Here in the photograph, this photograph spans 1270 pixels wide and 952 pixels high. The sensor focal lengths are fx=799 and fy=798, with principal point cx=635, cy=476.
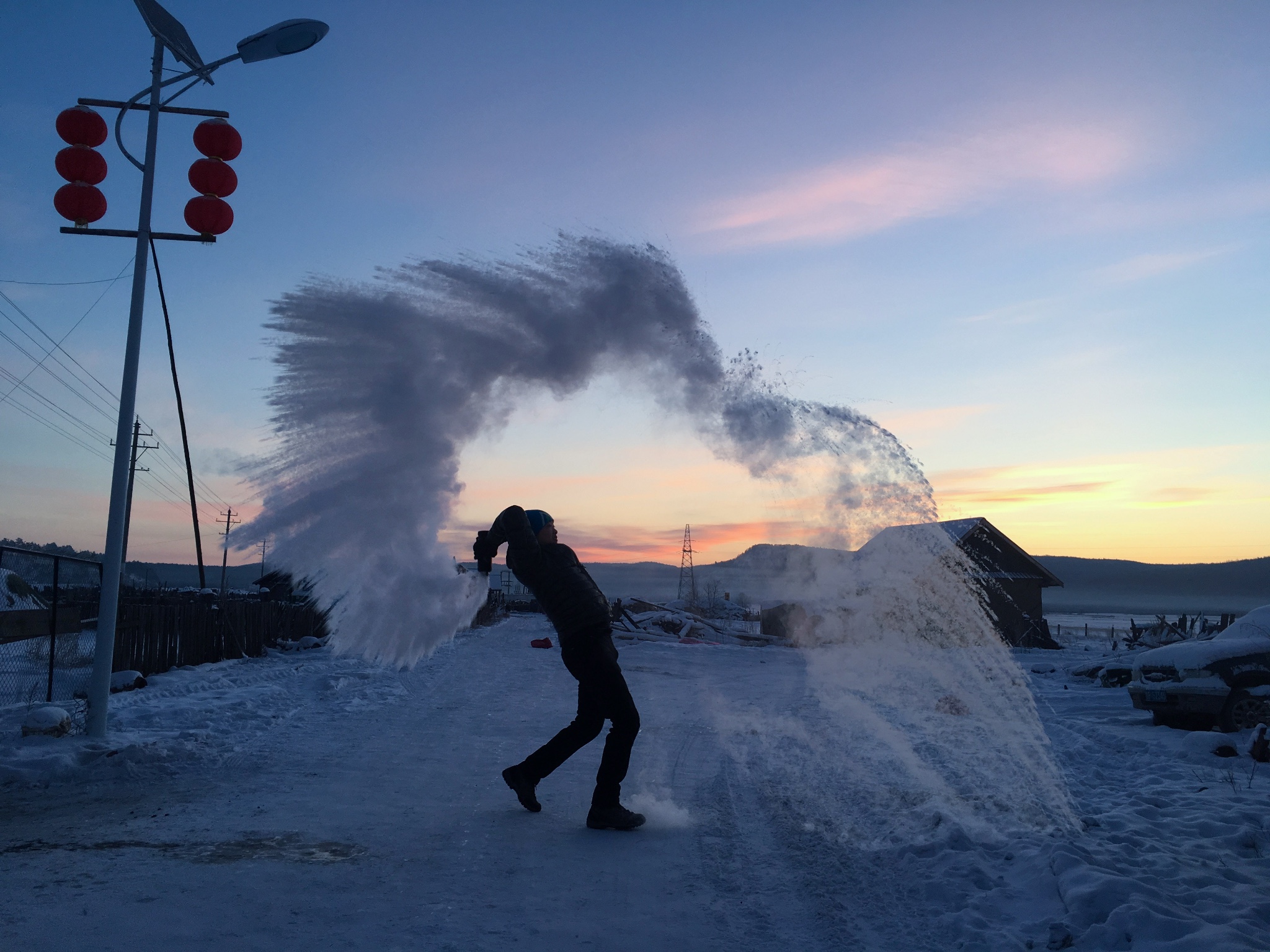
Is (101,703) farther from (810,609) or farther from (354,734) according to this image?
(810,609)

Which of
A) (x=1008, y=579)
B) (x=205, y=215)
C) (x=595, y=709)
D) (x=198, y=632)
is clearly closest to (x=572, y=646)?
(x=595, y=709)

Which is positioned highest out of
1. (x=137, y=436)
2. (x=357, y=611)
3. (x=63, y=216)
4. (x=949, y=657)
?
(x=137, y=436)

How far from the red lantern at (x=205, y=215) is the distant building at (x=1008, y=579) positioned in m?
28.9

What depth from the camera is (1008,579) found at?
31.9 m

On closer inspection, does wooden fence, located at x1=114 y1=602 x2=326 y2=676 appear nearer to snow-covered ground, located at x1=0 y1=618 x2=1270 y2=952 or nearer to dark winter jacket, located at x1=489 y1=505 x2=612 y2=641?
snow-covered ground, located at x1=0 y1=618 x2=1270 y2=952

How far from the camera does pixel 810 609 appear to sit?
124 feet

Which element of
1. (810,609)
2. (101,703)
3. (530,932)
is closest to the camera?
(530,932)

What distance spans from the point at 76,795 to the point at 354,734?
9.55 ft

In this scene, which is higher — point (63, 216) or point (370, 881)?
point (63, 216)

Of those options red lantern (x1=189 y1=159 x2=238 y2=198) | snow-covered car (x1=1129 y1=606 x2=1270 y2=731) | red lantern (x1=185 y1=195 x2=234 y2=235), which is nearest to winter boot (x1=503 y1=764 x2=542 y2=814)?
red lantern (x1=185 y1=195 x2=234 y2=235)

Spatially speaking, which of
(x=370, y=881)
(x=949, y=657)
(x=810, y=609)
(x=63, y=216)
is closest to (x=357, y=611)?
(x=63, y=216)

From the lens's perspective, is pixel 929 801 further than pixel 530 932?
Yes

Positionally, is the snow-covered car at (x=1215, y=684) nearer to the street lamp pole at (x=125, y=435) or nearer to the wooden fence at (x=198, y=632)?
the street lamp pole at (x=125, y=435)

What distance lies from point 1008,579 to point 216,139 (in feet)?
103
